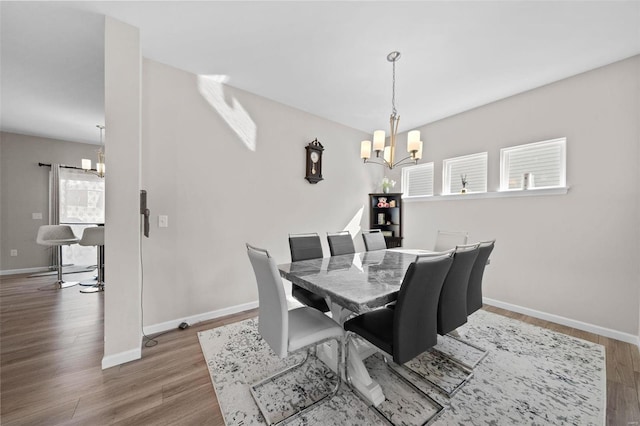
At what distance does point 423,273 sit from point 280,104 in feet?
9.83

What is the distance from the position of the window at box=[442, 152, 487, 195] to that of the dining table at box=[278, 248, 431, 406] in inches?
81.3

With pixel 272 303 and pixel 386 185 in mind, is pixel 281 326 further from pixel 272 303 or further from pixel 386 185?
pixel 386 185

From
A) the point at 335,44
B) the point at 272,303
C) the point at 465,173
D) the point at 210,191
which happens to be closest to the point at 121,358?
the point at 272,303

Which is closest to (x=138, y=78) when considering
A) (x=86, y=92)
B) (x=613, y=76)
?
(x=86, y=92)

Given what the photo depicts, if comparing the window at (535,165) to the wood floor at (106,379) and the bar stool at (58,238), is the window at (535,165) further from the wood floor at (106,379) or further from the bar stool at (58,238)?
the bar stool at (58,238)

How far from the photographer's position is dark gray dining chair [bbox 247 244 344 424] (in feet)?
4.31

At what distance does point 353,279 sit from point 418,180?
318 cm

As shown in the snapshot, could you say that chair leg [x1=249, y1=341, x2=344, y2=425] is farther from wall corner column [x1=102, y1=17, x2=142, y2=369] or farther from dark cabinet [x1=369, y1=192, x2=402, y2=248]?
dark cabinet [x1=369, y1=192, x2=402, y2=248]

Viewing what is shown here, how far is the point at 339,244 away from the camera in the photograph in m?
2.79

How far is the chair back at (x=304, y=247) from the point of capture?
7.84ft

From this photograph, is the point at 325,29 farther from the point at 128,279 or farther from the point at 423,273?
the point at 128,279

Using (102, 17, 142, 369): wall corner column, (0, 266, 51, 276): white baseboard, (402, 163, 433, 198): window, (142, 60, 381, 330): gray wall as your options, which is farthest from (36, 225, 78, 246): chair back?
(402, 163, 433, 198): window

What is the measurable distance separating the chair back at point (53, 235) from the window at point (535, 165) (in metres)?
6.86

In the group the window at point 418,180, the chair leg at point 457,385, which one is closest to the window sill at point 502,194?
the window at point 418,180
